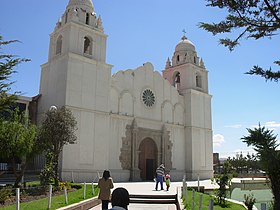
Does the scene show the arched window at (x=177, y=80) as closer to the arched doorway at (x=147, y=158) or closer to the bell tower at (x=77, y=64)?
the arched doorway at (x=147, y=158)

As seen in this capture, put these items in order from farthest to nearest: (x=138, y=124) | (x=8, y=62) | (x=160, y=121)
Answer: (x=160, y=121) < (x=138, y=124) < (x=8, y=62)

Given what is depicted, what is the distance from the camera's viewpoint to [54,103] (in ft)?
80.3

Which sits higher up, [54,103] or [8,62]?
[54,103]

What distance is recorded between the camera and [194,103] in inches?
1363

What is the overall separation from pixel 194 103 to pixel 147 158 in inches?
355

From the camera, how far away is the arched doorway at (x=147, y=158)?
29.2m

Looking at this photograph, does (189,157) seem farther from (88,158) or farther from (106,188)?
(106,188)

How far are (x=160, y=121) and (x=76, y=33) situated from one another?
11936mm

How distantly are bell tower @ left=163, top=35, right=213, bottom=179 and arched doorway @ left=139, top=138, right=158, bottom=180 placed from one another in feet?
15.1

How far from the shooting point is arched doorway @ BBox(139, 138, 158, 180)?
29.2 meters

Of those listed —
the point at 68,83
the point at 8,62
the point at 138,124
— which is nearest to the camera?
the point at 8,62

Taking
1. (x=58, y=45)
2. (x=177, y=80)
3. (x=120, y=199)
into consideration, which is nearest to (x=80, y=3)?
(x=58, y=45)

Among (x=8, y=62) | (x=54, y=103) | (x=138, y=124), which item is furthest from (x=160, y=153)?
(x=8, y=62)

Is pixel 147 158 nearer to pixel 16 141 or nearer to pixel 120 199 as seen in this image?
pixel 16 141
